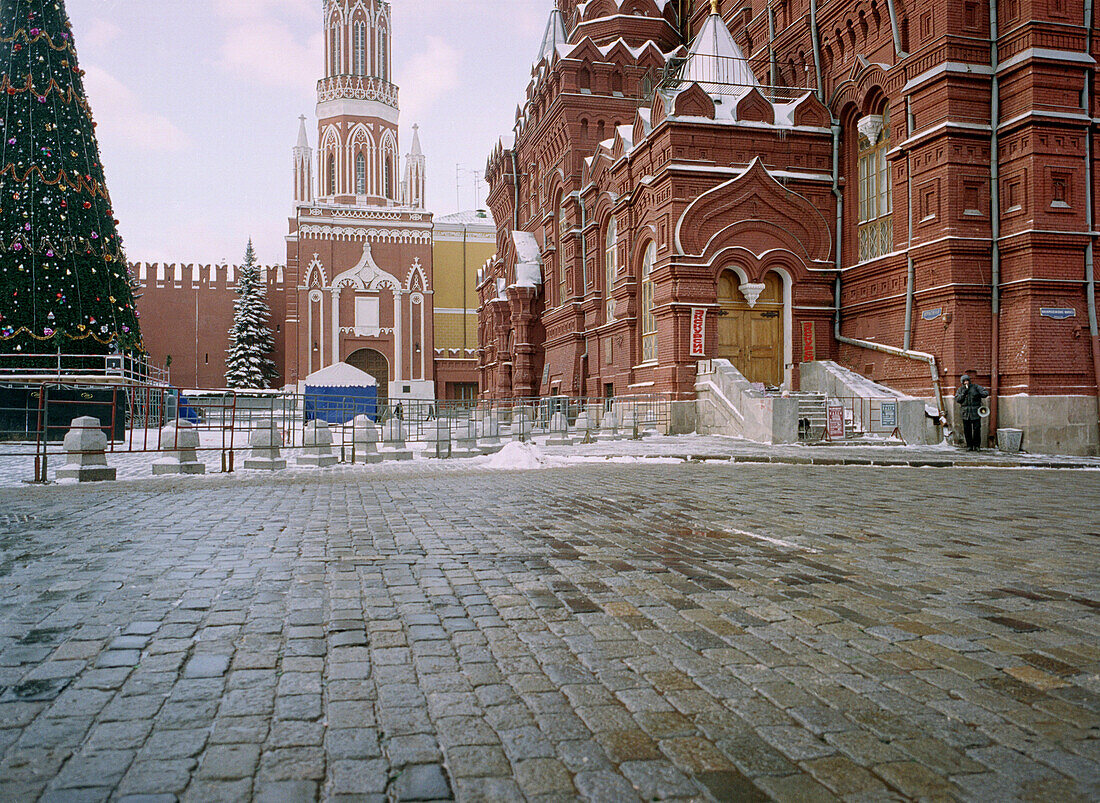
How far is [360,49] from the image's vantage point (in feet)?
192

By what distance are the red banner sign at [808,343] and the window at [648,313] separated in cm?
429

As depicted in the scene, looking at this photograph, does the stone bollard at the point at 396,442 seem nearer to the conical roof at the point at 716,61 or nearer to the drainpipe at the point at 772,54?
the conical roof at the point at 716,61

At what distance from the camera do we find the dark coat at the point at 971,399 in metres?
16.4

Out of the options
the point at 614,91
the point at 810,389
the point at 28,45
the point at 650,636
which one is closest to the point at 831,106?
the point at 810,389

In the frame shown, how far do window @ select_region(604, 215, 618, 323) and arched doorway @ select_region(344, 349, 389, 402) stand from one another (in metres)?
31.9

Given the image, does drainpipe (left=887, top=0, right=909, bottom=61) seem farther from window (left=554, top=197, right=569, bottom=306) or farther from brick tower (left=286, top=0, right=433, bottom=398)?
brick tower (left=286, top=0, right=433, bottom=398)

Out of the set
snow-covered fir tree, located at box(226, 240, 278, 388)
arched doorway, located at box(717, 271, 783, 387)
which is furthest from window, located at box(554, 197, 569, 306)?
snow-covered fir tree, located at box(226, 240, 278, 388)

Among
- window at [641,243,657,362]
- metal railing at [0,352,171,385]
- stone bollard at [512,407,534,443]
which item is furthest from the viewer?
window at [641,243,657,362]

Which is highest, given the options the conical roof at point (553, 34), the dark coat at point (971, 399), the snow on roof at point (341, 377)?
the conical roof at point (553, 34)

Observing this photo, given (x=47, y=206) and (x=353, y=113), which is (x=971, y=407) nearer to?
(x=47, y=206)

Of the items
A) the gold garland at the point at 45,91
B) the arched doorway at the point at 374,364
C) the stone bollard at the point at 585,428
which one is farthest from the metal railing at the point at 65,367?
the arched doorway at the point at 374,364

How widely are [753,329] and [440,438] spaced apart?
1105 centimetres

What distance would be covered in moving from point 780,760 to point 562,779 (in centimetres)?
63

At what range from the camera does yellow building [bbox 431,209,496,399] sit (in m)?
61.7
